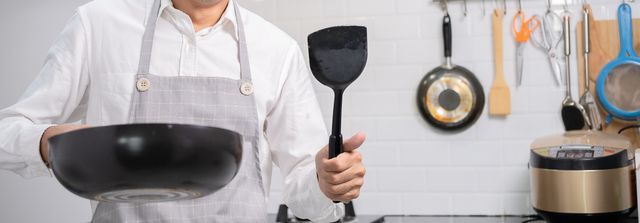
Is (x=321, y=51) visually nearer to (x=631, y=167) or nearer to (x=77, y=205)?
(x=631, y=167)

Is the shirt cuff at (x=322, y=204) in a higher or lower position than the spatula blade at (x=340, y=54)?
lower

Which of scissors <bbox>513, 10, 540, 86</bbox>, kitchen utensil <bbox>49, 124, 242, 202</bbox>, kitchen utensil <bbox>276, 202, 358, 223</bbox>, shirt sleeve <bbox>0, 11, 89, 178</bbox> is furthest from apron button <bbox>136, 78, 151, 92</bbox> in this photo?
scissors <bbox>513, 10, 540, 86</bbox>

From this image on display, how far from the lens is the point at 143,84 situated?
1510 millimetres

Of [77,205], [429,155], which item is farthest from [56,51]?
[429,155]

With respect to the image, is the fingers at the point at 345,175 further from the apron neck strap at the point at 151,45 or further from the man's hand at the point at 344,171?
the apron neck strap at the point at 151,45

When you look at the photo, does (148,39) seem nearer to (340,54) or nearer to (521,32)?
(340,54)

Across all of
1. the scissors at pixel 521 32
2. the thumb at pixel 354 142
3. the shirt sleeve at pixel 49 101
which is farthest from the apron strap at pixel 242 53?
the scissors at pixel 521 32

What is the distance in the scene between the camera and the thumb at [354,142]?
4.00ft

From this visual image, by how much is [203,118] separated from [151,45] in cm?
17

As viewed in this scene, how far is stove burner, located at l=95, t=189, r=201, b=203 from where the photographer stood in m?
0.93

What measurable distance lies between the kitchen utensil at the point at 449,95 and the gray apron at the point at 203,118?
125 cm

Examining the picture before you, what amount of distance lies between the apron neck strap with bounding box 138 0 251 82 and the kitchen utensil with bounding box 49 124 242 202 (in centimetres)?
60

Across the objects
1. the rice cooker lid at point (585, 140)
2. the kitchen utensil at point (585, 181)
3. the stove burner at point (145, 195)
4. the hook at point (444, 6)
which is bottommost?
the kitchen utensil at point (585, 181)

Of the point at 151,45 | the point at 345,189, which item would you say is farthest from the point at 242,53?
the point at 345,189
